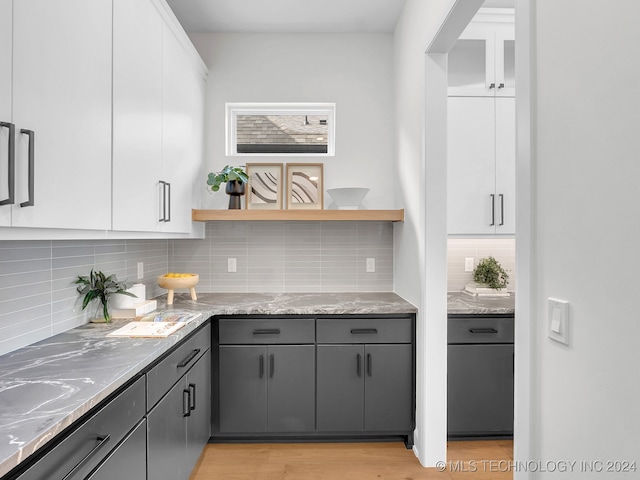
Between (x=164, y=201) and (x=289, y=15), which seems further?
(x=289, y=15)

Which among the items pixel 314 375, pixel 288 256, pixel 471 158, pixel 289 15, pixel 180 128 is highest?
pixel 289 15

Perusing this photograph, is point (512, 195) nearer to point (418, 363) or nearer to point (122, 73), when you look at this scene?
point (418, 363)

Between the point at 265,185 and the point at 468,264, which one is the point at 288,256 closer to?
the point at 265,185

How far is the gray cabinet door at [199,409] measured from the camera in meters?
2.02

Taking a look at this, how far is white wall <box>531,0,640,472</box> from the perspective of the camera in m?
0.75

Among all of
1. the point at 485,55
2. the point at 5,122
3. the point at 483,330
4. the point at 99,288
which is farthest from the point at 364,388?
the point at 485,55

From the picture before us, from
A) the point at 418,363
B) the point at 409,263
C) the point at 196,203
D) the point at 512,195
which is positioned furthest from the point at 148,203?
the point at 512,195

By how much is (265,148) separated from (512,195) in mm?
1851

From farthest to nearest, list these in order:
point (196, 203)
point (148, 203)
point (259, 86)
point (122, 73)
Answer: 1. point (259, 86)
2. point (196, 203)
3. point (148, 203)
4. point (122, 73)

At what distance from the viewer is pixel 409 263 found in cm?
256

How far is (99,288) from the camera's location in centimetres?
202

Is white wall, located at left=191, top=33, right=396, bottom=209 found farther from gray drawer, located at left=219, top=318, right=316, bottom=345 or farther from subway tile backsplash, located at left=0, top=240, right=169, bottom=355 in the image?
subway tile backsplash, located at left=0, top=240, right=169, bottom=355

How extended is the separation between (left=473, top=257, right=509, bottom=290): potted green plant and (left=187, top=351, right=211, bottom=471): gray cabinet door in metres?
2.00

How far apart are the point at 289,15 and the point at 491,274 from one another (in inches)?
93.2
